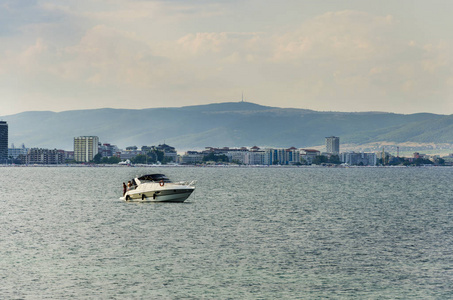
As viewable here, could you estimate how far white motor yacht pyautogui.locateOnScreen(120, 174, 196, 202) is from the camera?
93.1 meters

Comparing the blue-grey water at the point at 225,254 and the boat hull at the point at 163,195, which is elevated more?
the boat hull at the point at 163,195

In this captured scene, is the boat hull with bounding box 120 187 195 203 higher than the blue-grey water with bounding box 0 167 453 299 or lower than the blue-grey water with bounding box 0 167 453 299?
higher

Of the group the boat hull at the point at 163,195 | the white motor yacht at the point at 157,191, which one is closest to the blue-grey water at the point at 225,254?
the boat hull at the point at 163,195

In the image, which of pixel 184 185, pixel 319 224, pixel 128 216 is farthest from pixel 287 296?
pixel 184 185

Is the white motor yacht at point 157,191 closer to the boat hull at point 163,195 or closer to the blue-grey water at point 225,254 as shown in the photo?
the boat hull at point 163,195

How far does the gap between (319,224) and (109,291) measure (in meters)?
36.0

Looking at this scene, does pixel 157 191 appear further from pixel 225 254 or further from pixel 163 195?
pixel 225 254

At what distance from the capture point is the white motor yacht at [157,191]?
93.1 m

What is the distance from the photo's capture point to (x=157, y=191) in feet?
304

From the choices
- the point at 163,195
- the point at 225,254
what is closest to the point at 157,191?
the point at 163,195

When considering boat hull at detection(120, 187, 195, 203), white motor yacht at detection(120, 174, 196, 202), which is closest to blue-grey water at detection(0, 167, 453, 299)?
boat hull at detection(120, 187, 195, 203)

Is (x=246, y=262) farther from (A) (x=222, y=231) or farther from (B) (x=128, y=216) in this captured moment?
(B) (x=128, y=216)

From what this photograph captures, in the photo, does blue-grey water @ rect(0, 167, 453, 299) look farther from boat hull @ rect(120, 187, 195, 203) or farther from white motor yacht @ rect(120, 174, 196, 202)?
white motor yacht @ rect(120, 174, 196, 202)

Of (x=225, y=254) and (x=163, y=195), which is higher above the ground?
(x=163, y=195)
